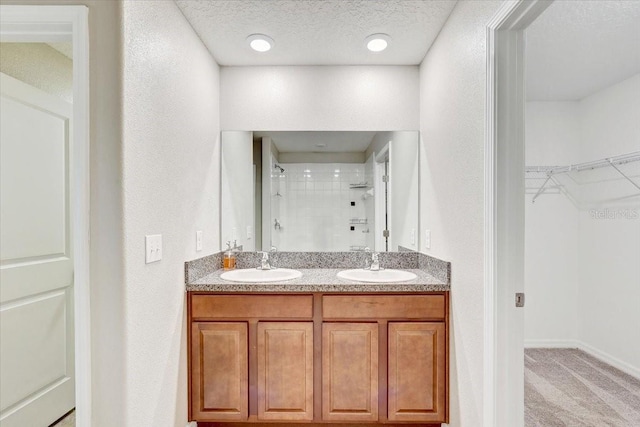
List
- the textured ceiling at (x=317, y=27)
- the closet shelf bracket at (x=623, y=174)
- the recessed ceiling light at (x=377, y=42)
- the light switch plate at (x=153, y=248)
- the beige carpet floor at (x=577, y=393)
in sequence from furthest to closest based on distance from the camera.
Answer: the closet shelf bracket at (x=623, y=174) < the beige carpet floor at (x=577, y=393) < the recessed ceiling light at (x=377, y=42) < the textured ceiling at (x=317, y=27) < the light switch plate at (x=153, y=248)

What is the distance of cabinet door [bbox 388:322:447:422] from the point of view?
6.23 feet

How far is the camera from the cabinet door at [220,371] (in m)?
1.92

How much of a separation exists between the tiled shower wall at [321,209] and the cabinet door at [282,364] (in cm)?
67

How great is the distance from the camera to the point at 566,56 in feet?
7.88

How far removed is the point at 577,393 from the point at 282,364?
2163mm

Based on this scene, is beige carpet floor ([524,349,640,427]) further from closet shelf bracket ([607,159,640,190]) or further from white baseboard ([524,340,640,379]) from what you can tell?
closet shelf bracket ([607,159,640,190])

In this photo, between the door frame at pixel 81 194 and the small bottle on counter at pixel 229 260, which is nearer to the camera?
the door frame at pixel 81 194

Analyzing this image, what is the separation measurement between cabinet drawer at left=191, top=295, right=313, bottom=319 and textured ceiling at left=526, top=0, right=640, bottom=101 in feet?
6.89

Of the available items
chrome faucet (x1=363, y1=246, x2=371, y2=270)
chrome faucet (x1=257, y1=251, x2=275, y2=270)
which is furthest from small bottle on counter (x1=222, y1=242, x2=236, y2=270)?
chrome faucet (x1=363, y1=246, x2=371, y2=270)

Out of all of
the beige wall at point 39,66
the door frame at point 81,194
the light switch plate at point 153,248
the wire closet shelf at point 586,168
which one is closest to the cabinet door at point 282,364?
the light switch plate at point 153,248

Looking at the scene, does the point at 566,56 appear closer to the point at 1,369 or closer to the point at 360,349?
the point at 360,349

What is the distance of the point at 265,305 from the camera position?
1.92 meters

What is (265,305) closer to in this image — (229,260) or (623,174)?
(229,260)

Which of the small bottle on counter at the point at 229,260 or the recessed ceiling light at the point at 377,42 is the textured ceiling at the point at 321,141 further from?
the small bottle on counter at the point at 229,260
